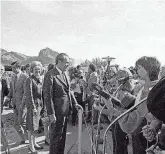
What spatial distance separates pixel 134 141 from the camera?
2721 millimetres

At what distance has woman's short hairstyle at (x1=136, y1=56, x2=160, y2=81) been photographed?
2.38 meters

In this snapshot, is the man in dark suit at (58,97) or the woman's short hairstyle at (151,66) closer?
the woman's short hairstyle at (151,66)

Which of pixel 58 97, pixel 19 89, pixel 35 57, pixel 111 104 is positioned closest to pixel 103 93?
pixel 111 104

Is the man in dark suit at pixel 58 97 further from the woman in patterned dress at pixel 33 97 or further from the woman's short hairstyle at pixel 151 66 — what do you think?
the woman's short hairstyle at pixel 151 66

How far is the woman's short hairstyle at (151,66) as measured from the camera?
7.82ft

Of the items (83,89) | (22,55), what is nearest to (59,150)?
(83,89)

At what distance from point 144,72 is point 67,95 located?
181 centimetres

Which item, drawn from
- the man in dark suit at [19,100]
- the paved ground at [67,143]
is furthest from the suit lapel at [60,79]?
the man in dark suit at [19,100]

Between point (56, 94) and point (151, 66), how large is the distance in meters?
1.88

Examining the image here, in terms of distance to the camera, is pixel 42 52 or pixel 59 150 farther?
pixel 42 52

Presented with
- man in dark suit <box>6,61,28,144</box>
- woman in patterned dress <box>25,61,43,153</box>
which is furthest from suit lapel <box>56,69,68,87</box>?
man in dark suit <box>6,61,28,144</box>

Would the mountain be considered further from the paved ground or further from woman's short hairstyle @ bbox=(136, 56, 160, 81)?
woman's short hairstyle @ bbox=(136, 56, 160, 81)

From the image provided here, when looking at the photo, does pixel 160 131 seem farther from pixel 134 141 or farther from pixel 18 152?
pixel 18 152

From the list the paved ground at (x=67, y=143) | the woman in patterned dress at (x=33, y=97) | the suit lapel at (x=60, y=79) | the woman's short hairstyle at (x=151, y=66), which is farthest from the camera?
the paved ground at (x=67, y=143)
